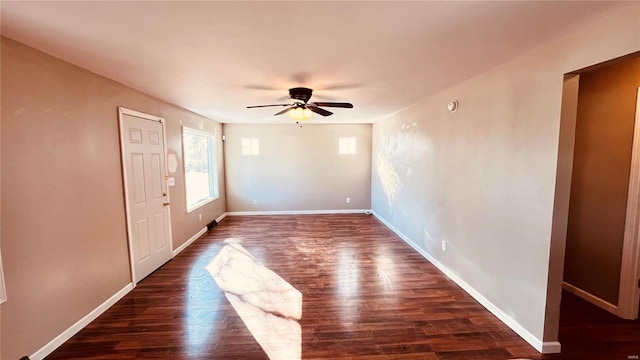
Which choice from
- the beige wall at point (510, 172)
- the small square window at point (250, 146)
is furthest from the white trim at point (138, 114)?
the beige wall at point (510, 172)

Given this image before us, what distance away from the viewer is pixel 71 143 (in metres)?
2.15

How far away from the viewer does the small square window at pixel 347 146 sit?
645 cm

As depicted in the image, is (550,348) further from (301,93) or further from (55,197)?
(55,197)

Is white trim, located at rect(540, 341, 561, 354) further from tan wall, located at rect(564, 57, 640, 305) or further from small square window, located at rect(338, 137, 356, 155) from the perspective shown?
small square window, located at rect(338, 137, 356, 155)

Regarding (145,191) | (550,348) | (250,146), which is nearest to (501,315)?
(550,348)

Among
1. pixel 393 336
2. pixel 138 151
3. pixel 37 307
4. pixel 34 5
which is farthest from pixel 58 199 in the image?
pixel 393 336

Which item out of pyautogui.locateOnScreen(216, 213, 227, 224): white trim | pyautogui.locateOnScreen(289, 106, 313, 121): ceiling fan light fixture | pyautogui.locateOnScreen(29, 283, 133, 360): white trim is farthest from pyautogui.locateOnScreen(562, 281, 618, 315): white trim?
pyautogui.locateOnScreen(216, 213, 227, 224): white trim

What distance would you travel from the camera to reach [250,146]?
6.33 metres

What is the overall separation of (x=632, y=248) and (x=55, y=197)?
488 centimetres

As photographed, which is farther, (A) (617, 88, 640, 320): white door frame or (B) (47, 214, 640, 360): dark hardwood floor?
(A) (617, 88, 640, 320): white door frame

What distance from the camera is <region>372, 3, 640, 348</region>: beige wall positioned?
1755 mm

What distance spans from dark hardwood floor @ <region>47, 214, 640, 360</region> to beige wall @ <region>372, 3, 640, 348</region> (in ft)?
1.10

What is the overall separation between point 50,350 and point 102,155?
1650 mm

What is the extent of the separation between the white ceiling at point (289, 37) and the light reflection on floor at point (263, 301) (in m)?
2.32
